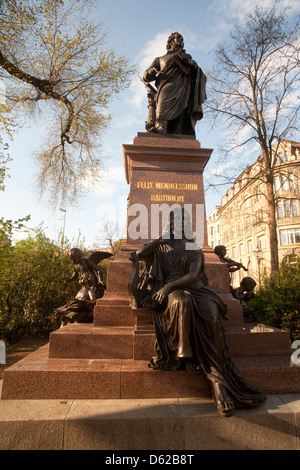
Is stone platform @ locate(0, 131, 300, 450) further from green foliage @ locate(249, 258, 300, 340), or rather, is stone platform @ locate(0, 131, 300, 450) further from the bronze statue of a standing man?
the bronze statue of a standing man

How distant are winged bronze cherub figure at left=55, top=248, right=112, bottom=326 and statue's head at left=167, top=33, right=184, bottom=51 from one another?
202 inches

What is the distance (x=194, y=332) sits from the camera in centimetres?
323

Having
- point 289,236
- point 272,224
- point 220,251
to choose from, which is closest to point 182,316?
point 220,251

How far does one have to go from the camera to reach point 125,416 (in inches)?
110

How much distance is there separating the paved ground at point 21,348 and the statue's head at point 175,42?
8.17 meters

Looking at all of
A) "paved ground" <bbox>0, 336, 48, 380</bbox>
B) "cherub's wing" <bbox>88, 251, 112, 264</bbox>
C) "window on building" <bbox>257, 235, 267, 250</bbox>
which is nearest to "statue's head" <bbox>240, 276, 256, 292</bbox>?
"cherub's wing" <bbox>88, 251, 112, 264</bbox>

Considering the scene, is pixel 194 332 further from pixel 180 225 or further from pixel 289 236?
pixel 289 236

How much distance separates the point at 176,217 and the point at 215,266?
1306mm

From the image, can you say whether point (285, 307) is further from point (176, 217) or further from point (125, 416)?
point (125, 416)

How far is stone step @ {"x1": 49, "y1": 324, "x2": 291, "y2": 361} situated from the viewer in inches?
146

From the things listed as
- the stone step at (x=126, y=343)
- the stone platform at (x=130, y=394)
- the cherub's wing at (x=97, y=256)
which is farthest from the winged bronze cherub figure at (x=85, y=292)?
the stone step at (x=126, y=343)

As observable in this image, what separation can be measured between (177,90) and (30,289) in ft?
26.4

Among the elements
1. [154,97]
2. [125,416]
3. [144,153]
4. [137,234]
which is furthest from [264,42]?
[125,416]
